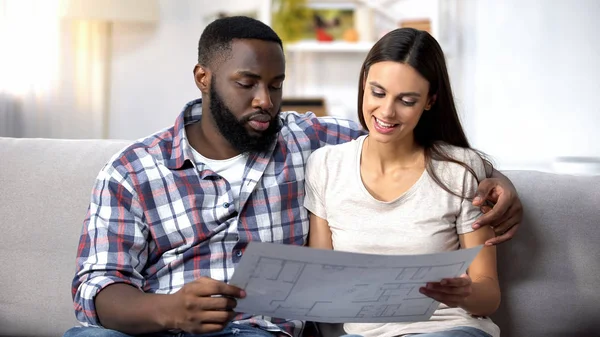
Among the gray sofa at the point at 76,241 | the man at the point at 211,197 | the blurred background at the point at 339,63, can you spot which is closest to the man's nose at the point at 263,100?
the man at the point at 211,197

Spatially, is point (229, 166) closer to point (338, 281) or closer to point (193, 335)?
point (193, 335)

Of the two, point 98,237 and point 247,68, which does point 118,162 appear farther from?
point 247,68

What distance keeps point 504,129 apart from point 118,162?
2977mm

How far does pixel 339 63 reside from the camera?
14.2 feet

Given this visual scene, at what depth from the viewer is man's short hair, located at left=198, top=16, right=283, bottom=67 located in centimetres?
165

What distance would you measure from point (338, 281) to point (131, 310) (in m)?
0.41

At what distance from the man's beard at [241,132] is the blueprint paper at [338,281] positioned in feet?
1.53

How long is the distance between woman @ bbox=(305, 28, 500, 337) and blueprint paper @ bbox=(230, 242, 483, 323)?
0.63ft

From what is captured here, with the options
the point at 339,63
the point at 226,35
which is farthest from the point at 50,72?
the point at 226,35

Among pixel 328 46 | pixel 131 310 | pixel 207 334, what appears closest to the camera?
pixel 131 310

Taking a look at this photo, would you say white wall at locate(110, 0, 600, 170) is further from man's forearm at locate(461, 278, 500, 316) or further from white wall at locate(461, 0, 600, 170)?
man's forearm at locate(461, 278, 500, 316)

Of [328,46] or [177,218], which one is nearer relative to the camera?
[177,218]

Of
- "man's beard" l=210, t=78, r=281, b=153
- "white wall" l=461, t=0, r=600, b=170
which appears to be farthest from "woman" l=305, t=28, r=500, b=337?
"white wall" l=461, t=0, r=600, b=170

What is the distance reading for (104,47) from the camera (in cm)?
417
